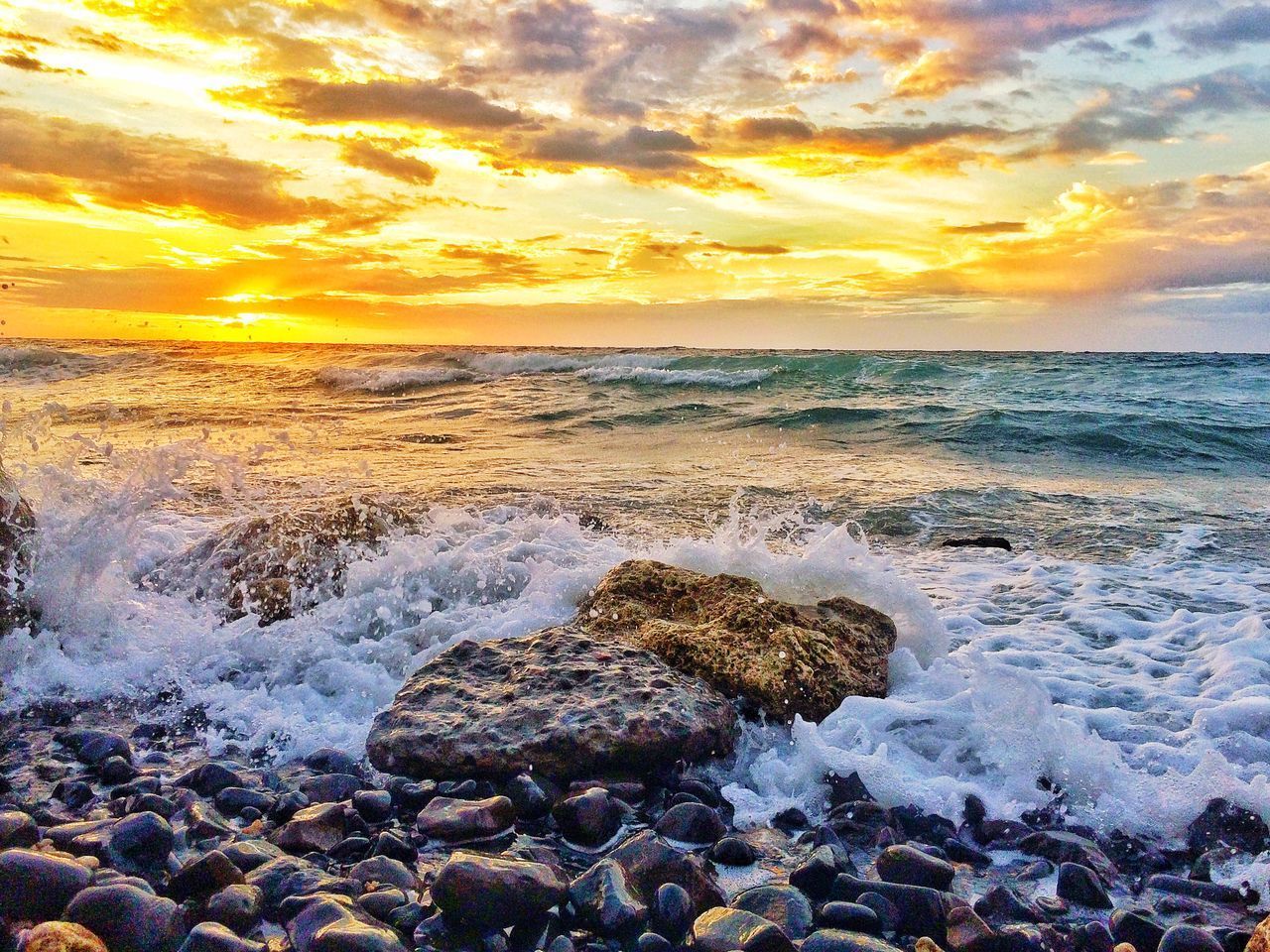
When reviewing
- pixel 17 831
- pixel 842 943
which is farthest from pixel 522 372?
pixel 842 943

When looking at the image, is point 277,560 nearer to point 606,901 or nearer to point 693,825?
point 693,825

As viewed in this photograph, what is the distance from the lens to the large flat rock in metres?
3.43

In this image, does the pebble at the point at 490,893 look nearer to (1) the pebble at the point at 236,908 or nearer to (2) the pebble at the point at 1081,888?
(1) the pebble at the point at 236,908

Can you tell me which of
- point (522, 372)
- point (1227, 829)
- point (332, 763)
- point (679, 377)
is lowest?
point (332, 763)

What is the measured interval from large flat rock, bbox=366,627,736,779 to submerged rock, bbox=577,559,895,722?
24 centimetres

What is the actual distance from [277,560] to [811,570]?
3.83 m

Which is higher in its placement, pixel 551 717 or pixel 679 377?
pixel 679 377

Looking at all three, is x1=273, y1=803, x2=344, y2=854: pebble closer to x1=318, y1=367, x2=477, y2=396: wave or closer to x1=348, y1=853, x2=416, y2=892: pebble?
x1=348, y1=853, x2=416, y2=892: pebble

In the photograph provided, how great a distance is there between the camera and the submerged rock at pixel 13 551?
4.72 m

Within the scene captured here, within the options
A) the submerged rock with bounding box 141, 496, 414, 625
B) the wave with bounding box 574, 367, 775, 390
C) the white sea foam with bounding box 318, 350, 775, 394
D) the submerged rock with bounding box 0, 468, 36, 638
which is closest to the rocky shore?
the submerged rock with bounding box 0, 468, 36, 638

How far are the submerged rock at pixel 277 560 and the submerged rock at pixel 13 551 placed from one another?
0.95 metres

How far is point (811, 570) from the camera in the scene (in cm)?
576

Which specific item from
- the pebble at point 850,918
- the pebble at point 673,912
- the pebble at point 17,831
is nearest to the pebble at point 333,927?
the pebble at point 673,912

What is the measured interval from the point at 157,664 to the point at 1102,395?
23098 mm
